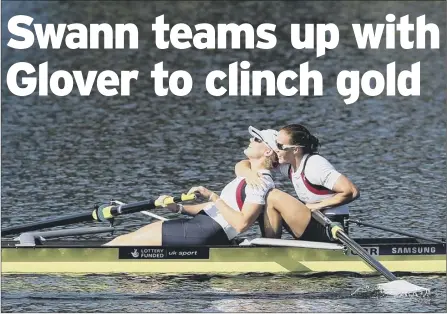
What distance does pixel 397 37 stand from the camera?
164ft

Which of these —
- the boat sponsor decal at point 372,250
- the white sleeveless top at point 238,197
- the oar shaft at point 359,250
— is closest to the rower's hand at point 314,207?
the oar shaft at point 359,250

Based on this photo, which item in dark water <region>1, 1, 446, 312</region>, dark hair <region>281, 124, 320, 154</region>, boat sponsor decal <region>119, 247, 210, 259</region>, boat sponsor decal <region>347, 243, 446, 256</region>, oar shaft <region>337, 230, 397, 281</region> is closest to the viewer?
dark water <region>1, 1, 446, 312</region>

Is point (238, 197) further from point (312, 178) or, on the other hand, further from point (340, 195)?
point (340, 195)

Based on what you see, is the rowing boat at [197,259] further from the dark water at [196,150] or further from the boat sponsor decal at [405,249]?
the dark water at [196,150]

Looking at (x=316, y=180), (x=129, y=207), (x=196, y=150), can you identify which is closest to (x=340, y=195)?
(x=316, y=180)

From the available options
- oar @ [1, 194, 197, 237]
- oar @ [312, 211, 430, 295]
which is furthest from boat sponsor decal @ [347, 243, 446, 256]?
oar @ [1, 194, 197, 237]

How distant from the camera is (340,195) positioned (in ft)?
73.6

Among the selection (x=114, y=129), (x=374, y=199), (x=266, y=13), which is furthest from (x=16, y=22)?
(x=374, y=199)

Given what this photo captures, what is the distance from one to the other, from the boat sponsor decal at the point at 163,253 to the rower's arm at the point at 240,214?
2.09 ft

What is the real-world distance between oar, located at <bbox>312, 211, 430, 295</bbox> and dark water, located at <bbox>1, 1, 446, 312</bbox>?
8.1 inches

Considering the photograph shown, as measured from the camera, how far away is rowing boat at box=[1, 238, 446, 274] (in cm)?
2219

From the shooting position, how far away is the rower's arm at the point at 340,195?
2239cm

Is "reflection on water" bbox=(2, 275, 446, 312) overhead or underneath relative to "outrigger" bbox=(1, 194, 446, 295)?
underneath

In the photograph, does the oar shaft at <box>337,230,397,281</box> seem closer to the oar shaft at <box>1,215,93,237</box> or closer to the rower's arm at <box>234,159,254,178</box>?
the rower's arm at <box>234,159,254,178</box>
